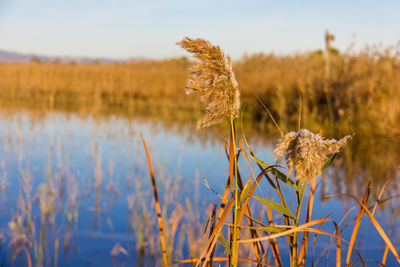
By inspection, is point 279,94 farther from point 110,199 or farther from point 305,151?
point 305,151

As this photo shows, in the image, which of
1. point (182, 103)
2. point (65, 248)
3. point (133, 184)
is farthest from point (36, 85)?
point (65, 248)

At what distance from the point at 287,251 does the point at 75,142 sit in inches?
177

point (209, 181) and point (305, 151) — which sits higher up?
point (305, 151)

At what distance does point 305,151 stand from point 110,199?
3252mm

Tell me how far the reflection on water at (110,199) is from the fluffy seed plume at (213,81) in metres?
1.03

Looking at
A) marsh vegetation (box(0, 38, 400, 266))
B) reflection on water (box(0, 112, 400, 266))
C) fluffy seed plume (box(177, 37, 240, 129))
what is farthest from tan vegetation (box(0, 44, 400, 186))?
reflection on water (box(0, 112, 400, 266))

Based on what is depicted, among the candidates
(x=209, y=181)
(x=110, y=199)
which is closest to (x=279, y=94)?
(x=209, y=181)

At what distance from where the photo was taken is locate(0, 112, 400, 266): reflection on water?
2.91 meters

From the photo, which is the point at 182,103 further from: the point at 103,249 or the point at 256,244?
the point at 256,244

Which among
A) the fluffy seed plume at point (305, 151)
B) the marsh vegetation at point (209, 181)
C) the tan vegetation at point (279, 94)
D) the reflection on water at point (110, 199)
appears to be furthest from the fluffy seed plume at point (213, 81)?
the reflection on water at point (110, 199)

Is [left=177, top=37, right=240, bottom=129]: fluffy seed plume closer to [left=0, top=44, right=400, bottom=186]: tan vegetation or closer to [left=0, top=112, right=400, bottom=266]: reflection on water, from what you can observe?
[left=0, top=44, right=400, bottom=186]: tan vegetation

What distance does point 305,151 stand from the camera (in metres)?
0.99

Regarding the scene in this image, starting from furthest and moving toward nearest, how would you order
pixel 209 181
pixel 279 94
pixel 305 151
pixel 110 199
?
pixel 279 94 < pixel 209 181 < pixel 110 199 < pixel 305 151

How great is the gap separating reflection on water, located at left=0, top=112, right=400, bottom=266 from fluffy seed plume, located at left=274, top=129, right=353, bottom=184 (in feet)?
3.40
